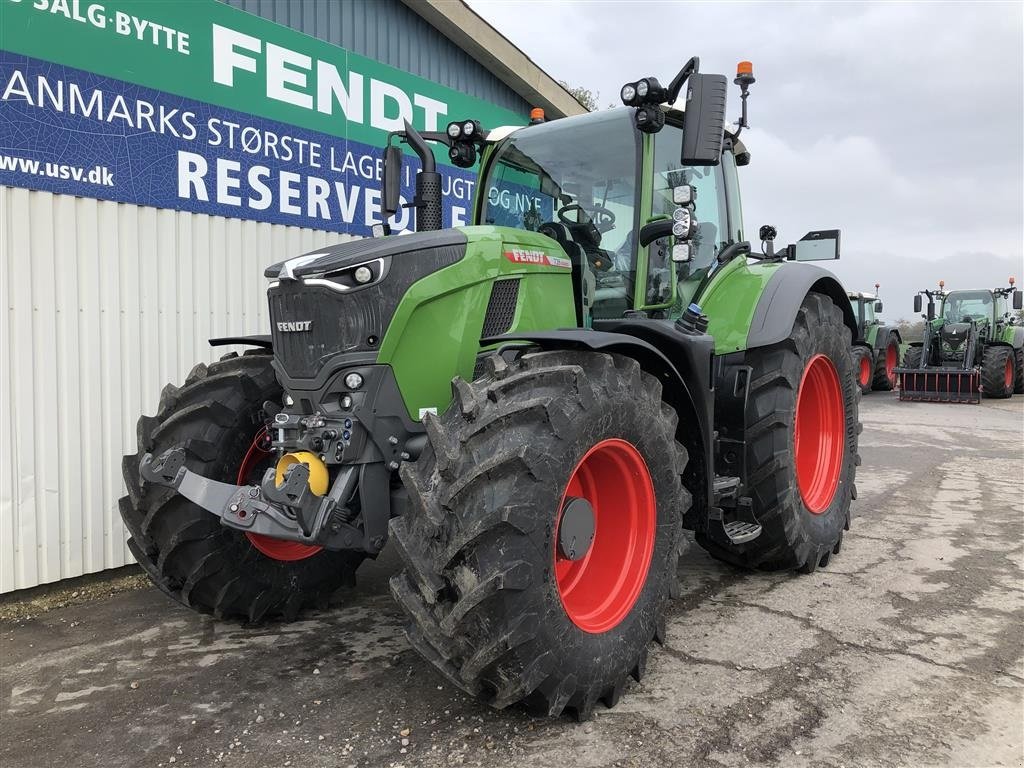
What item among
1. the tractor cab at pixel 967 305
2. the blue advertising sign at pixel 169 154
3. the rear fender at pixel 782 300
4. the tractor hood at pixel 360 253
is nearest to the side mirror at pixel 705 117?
the tractor hood at pixel 360 253

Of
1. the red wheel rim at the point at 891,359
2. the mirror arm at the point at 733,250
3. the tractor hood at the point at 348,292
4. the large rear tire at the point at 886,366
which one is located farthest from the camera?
the red wheel rim at the point at 891,359

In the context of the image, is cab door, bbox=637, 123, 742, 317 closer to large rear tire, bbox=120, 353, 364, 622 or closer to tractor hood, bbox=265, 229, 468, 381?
tractor hood, bbox=265, 229, 468, 381

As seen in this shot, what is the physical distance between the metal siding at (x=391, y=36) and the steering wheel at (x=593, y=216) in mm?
2953

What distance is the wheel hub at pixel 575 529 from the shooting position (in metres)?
2.71

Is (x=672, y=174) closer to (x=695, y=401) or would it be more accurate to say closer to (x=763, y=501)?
(x=695, y=401)

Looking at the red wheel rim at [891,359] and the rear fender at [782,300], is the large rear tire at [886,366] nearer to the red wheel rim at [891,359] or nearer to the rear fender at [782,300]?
the red wheel rim at [891,359]

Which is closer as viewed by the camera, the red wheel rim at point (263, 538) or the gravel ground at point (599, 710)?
the gravel ground at point (599, 710)

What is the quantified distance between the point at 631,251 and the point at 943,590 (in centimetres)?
252

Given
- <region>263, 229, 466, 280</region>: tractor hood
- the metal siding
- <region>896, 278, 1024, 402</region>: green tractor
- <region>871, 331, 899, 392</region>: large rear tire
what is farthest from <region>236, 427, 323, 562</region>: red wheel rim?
<region>871, 331, 899, 392</region>: large rear tire

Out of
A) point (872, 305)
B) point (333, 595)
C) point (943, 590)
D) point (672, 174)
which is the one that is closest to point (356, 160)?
point (672, 174)

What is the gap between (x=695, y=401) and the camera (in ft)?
11.7

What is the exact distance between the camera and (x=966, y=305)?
17984 mm

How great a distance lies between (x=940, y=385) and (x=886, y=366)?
314 centimetres

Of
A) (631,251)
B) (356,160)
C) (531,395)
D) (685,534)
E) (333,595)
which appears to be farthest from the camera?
(356,160)
